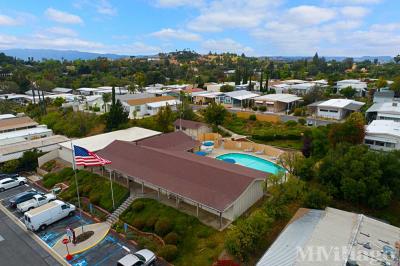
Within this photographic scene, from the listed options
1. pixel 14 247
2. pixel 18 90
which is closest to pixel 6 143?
pixel 14 247

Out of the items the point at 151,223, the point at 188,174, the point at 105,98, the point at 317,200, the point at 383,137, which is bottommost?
the point at 151,223

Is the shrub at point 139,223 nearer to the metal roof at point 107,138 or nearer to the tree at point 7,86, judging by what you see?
the metal roof at point 107,138

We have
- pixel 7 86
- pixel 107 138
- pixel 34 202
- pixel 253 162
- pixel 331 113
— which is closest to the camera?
pixel 34 202

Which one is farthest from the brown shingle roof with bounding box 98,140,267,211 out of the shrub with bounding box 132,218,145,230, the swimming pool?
the swimming pool

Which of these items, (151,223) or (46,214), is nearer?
(151,223)

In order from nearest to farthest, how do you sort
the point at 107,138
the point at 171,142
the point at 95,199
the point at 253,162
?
the point at 95,199
the point at 171,142
the point at 253,162
the point at 107,138

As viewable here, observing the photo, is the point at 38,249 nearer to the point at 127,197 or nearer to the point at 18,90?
the point at 127,197

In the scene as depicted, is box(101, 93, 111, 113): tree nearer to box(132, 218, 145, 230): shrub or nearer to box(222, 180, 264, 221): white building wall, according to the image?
box(132, 218, 145, 230): shrub

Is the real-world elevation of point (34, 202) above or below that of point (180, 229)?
below

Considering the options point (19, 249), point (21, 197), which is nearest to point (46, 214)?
point (19, 249)

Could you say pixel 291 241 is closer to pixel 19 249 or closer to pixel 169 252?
pixel 169 252
